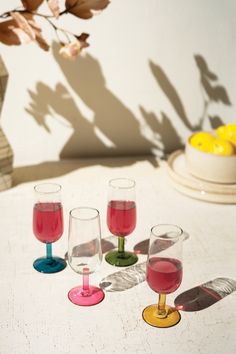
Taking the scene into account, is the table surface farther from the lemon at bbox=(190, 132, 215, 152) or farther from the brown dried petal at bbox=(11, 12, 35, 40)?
the brown dried petal at bbox=(11, 12, 35, 40)

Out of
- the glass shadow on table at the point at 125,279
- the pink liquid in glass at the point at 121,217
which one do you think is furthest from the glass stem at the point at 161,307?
the pink liquid in glass at the point at 121,217

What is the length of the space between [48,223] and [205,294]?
371 mm

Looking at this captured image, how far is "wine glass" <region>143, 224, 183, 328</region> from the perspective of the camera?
90 centimetres

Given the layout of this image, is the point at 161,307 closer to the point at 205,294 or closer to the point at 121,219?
the point at 205,294

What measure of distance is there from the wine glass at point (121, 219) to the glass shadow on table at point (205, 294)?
0.55ft

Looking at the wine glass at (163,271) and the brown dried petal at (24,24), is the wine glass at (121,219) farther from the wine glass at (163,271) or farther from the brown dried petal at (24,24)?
the brown dried petal at (24,24)

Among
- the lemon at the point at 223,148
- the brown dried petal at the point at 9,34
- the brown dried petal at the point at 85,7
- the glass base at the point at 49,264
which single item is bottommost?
the glass base at the point at 49,264

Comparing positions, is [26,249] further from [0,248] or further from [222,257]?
[222,257]

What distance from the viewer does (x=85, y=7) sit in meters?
1.15

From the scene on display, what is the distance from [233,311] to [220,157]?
0.58 meters

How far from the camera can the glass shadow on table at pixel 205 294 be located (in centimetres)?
99

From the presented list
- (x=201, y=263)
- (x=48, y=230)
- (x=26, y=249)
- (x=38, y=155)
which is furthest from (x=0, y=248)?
(x=38, y=155)

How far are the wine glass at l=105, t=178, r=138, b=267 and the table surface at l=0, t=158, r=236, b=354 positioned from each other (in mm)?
28

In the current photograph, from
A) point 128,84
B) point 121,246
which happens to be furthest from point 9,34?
point 128,84
